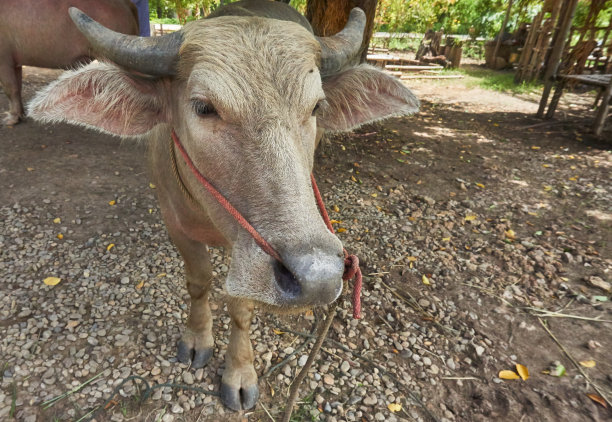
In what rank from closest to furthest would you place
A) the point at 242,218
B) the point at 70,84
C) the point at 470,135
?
1. the point at 242,218
2. the point at 70,84
3. the point at 470,135

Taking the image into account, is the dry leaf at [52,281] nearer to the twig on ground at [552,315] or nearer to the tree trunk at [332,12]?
the twig on ground at [552,315]

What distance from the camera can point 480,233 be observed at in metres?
4.11

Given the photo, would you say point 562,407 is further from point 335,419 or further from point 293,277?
point 293,277

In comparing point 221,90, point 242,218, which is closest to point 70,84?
point 221,90

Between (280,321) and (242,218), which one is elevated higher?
(242,218)

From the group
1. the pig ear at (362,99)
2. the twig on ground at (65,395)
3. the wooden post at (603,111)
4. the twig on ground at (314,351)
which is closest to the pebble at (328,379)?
the twig on ground at (314,351)

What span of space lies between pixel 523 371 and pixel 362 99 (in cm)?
216

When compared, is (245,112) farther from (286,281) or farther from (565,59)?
(565,59)

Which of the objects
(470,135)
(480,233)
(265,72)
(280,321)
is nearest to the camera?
(265,72)

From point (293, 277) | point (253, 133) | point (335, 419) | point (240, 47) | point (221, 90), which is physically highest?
point (240, 47)

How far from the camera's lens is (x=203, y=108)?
1.52m

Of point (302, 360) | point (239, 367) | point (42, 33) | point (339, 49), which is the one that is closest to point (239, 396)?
point (239, 367)

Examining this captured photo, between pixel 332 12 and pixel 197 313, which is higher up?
pixel 332 12

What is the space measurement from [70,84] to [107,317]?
1.83 metres
